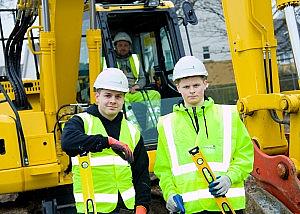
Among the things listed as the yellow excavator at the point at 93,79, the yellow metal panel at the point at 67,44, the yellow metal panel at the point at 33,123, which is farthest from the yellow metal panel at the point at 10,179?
the yellow metal panel at the point at 67,44

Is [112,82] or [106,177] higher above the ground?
[112,82]

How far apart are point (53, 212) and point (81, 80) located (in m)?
1.67

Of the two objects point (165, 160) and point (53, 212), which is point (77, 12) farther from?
point (165, 160)

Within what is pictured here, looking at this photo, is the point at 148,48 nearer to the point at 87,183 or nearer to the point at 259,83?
the point at 259,83

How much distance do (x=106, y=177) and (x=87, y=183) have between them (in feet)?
0.41

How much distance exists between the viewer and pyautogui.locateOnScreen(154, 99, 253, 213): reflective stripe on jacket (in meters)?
3.07

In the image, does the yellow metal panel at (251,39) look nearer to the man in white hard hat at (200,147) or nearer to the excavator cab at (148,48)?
the man in white hard hat at (200,147)

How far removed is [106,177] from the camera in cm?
326

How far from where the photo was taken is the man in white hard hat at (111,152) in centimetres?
321

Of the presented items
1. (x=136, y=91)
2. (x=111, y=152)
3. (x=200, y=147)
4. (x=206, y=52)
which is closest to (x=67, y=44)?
(x=136, y=91)

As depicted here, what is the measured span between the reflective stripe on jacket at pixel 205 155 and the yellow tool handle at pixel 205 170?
0.11 feet

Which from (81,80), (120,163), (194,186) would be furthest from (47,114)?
(194,186)

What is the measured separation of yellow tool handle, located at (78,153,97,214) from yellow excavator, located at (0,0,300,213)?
1536mm

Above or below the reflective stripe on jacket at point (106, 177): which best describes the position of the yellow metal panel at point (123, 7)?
above
